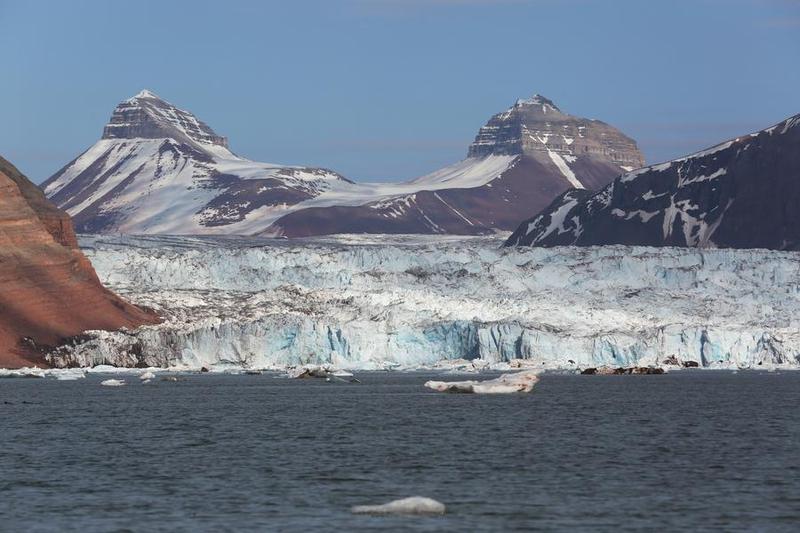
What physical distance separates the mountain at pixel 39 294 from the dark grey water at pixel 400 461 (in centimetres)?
3584

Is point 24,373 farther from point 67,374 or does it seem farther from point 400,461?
point 400,461

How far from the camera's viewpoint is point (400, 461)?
54188 millimetres

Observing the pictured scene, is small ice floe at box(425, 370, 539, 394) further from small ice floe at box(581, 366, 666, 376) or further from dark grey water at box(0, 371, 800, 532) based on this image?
small ice floe at box(581, 366, 666, 376)

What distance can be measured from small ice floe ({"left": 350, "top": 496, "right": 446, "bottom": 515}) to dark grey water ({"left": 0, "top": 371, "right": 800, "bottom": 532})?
0.56 m

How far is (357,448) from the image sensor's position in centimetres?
5903

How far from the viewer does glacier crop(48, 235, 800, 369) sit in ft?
420

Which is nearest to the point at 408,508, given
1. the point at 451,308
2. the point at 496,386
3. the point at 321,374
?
the point at 496,386

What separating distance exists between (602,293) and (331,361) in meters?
31.3

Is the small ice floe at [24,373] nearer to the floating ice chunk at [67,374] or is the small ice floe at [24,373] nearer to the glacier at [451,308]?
the floating ice chunk at [67,374]

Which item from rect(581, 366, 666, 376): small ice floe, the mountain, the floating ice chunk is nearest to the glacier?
rect(581, 366, 666, 376): small ice floe

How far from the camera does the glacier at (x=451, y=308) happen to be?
420 ft

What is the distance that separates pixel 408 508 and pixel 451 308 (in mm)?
96325

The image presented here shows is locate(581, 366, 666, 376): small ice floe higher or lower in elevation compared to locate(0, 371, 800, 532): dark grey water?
higher

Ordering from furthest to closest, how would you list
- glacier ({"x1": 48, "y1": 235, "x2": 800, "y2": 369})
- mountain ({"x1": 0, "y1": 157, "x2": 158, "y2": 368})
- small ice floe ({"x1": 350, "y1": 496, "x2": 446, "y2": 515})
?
mountain ({"x1": 0, "y1": 157, "x2": 158, "y2": 368})
glacier ({"x1": 48, "y1": 235, "x2": 800, "y2": 369})
small ice floe ({"x1": 350, "y1": 496, "x2": 446, "y2": 515})
